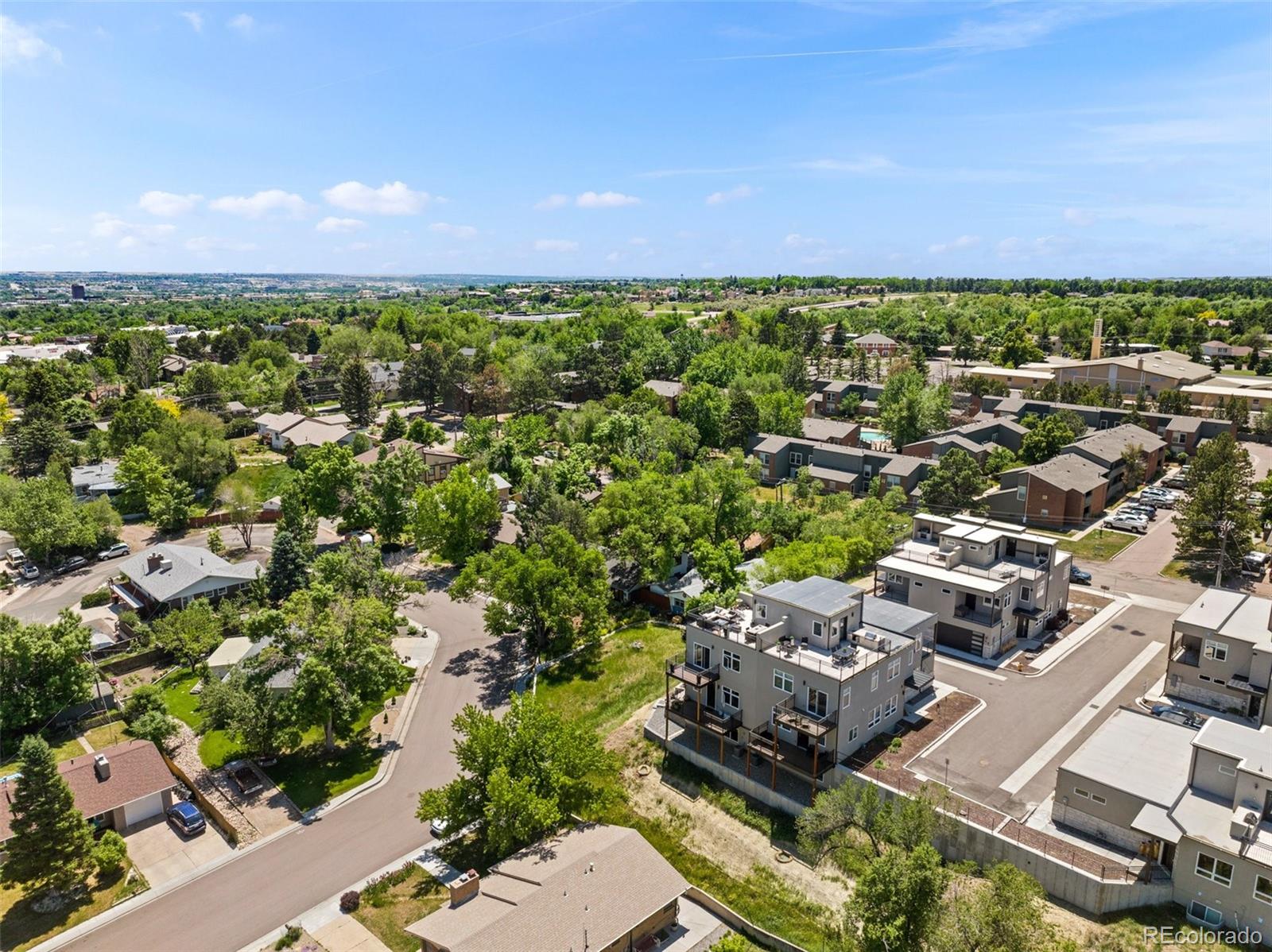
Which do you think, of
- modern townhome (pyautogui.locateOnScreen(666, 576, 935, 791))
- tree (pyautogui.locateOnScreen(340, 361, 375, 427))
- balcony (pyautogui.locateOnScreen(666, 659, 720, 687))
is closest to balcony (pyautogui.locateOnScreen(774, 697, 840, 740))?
modern townhome (pyautogui.locateOnScreen(666, 576, 935, 791))

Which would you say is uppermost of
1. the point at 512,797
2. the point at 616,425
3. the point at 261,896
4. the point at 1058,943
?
the point at 616,425

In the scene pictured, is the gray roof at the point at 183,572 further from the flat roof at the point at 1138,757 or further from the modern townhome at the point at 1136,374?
the modern townhome at the point at 1136,374

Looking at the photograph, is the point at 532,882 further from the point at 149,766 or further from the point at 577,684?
the point at 149,766

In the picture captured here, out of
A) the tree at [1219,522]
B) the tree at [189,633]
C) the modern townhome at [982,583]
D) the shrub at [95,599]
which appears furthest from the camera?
the shrub at [95,599]

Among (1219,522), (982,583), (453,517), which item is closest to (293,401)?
(453,517)

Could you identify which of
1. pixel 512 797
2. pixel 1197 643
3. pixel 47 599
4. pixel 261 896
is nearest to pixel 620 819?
pixel 512 797

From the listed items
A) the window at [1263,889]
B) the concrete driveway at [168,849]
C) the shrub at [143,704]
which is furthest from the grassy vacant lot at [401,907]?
the window at [1263,889]
